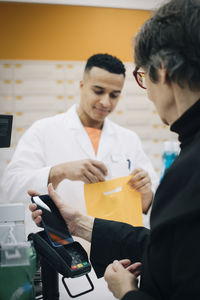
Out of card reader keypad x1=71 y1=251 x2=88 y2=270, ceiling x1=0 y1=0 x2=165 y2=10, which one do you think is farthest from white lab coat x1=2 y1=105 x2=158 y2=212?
ceiling x1=0 y1=0 x2=165 y2=10

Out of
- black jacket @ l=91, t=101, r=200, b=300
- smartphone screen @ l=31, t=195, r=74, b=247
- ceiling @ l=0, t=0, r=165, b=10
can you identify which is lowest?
smartphone screen @ l=31, t=195, r=74, b=247

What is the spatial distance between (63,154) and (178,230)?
5.08 ft

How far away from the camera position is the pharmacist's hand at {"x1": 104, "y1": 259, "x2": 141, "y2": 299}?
80 centimetres

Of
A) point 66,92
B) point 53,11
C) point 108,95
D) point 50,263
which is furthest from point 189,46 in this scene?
point 53,11

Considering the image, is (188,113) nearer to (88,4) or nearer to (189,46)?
(189,46)

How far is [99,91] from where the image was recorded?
2.07 meters

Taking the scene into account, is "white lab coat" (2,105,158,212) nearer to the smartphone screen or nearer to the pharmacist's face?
the pharmacist's face

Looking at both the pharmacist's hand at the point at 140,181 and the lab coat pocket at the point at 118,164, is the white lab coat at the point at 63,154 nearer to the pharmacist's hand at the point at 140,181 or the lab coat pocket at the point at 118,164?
the lab coat pocket at the point at 118,164

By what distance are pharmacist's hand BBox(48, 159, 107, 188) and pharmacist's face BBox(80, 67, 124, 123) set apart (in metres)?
0.56

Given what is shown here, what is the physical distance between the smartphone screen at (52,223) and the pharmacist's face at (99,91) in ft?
3.69

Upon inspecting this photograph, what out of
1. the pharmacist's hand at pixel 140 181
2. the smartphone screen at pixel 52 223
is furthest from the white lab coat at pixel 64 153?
the smartphone screen at pixel 52 223

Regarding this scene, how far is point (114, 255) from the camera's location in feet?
3.53

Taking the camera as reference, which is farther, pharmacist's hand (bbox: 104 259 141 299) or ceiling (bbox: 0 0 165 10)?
ceiling (bbox: 0 0 165 10)

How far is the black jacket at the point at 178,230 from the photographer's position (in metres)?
0.63
